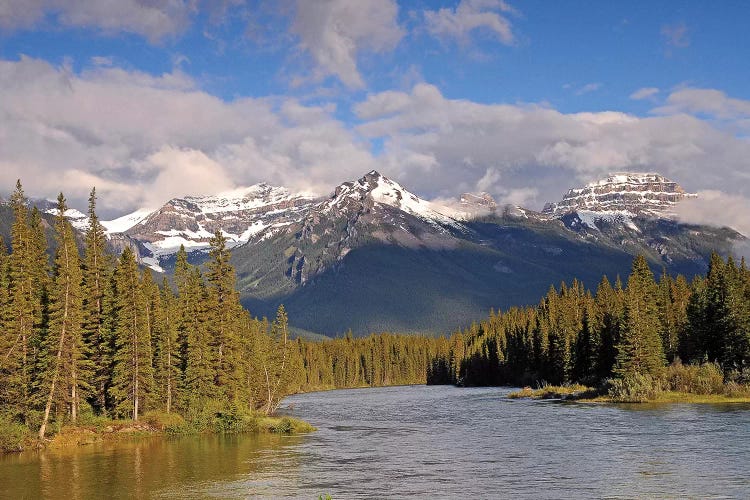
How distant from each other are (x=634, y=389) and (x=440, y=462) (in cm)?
5553

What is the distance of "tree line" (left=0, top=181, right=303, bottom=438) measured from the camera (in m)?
75.9

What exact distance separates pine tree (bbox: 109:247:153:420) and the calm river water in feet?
21.8

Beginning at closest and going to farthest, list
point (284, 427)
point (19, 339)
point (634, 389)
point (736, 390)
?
point (19, 339) < point (284, 427) < point (736, 390) < point (634, 389)

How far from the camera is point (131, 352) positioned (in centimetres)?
8588

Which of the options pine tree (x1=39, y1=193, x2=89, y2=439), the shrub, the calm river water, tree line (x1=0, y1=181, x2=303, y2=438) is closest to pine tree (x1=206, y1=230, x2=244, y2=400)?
tree line (x1=0, y1=181, x2=303, y2=438)

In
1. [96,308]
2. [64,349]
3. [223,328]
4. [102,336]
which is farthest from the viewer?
[223,328]

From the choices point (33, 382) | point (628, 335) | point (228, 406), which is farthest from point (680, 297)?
point (33, 382)

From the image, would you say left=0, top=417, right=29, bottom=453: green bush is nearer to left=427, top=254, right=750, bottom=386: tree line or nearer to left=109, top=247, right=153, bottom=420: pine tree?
left=109, top=247, right=153, bottom=420: pine tree

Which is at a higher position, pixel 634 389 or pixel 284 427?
pixel 634 389

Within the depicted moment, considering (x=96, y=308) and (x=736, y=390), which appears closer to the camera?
(x=96, y=308)

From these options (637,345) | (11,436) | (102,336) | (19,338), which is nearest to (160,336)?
(102,336)

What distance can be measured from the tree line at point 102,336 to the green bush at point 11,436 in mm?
1859

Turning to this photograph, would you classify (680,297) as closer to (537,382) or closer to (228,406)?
(537,382)

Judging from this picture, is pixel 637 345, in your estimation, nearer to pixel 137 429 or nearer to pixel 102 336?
pixel 137 429
